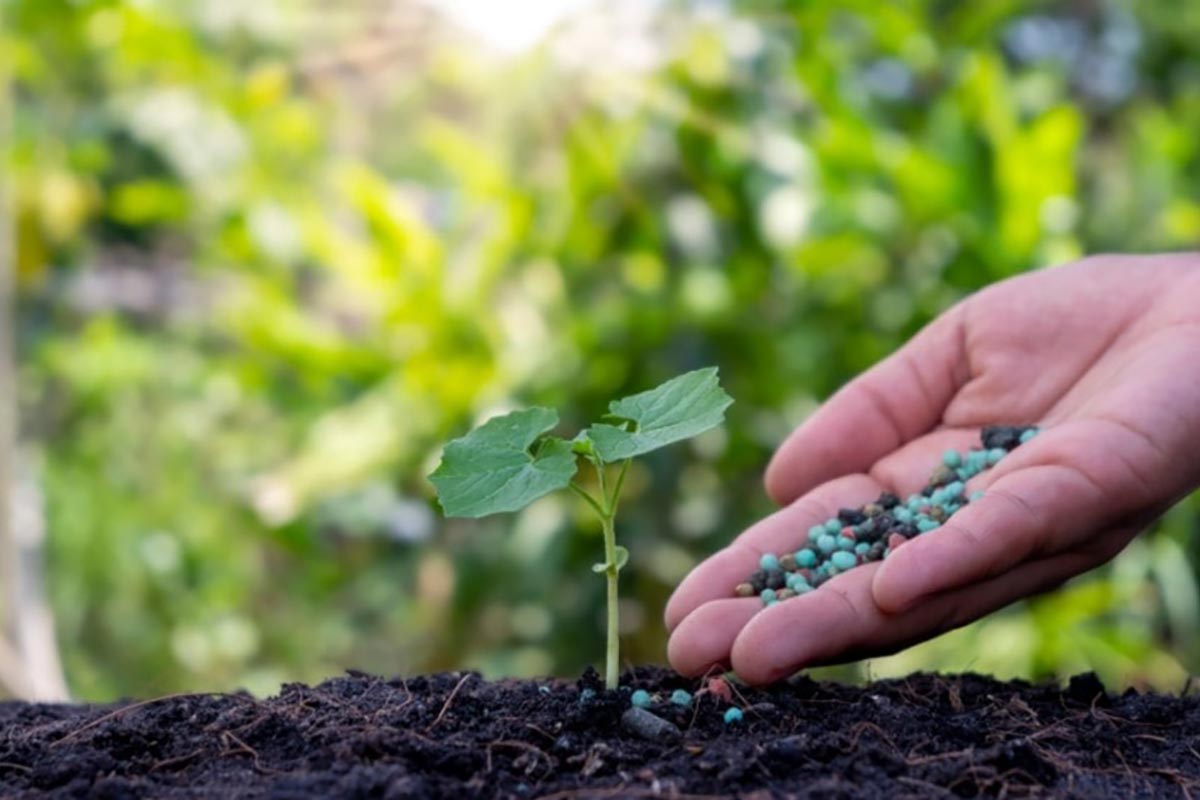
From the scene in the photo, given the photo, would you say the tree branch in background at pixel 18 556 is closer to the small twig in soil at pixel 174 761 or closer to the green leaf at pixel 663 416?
the small twig in soil at pixel 174 761

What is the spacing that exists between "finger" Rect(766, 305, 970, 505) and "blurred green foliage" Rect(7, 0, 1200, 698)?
111cm

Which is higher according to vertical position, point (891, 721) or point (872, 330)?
point (872, 330)

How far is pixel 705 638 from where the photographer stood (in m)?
1.04

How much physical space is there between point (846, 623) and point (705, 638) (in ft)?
0.38

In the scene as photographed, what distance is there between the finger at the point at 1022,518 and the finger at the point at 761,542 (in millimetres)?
173

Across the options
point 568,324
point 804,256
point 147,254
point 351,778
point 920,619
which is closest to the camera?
point 351,778

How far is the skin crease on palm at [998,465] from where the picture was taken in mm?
1021

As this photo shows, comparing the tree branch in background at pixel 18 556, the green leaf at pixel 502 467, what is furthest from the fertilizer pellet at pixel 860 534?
the tree branch in background at pixel 18 556

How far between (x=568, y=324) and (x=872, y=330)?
0.66 m

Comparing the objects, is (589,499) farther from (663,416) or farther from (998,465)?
(998,465)

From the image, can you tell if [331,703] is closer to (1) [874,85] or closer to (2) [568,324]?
(2) [568,324]

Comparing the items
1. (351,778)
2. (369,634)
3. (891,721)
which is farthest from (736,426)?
(351,778)

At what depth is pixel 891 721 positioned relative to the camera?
0.92 m

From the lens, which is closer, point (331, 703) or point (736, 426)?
point (331, 703)
